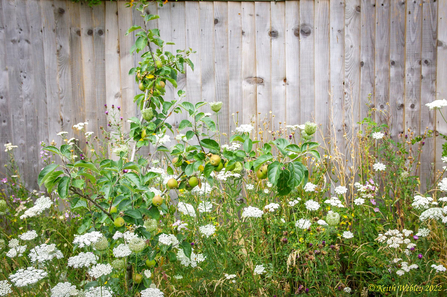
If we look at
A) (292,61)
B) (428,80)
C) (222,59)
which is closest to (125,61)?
(222,59)

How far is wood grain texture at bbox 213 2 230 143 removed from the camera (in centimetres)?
273

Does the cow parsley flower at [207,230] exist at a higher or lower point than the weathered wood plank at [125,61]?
lower

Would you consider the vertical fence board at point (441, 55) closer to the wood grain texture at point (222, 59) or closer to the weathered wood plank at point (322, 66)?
the weathered wood plank at point (322, 66)

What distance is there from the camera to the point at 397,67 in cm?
275


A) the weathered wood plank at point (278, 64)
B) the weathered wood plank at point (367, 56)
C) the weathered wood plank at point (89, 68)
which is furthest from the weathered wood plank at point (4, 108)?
the weathered wood plank at point (367, 56)

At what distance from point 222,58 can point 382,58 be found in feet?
4.36

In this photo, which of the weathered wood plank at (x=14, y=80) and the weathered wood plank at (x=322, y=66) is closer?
the weathered wood plank at (x=14, y=80)

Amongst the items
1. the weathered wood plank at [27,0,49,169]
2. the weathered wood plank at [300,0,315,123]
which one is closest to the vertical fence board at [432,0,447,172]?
the weathered wood plank at [300,0,315,123]

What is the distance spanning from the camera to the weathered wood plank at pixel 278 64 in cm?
274

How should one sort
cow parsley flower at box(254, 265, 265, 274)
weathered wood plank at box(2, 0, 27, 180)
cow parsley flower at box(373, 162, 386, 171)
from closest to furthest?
cow parsley flower at box(254, 265, 265, 274), cow parsley flower at box(373, 162, 386, 171), weathered wood plank at box(2, 0, 27, 180)

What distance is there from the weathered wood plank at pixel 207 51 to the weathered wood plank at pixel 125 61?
0.58 metres

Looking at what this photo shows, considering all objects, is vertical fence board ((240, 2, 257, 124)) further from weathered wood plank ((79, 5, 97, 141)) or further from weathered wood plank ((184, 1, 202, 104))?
weathered wood plank ((79, 5, 97, 141))

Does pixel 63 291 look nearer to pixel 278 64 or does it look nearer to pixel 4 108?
pixel 4 108

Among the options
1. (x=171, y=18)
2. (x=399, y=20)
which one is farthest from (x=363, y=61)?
(x=171, y=18)
